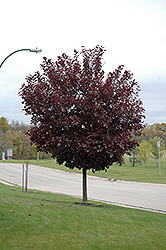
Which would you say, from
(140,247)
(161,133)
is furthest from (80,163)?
(161,133)

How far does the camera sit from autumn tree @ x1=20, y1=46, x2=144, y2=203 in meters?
10.2

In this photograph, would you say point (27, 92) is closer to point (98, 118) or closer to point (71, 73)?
point (71, 73)

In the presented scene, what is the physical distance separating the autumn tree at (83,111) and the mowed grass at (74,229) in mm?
2094

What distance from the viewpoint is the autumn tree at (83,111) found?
1025 cm

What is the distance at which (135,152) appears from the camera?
143ft

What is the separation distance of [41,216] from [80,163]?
3254mm

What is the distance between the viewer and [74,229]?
696cm

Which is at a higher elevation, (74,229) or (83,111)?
(83,111)

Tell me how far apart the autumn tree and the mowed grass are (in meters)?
2.09

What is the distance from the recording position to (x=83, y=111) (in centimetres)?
1048

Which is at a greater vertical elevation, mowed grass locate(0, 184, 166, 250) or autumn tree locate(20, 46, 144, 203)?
autumn tree locate(20, 46, 144, 203)

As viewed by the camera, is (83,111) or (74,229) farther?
(83,111)

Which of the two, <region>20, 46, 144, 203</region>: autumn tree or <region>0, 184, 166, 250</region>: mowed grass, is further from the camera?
<region>20, 46, 144, 203</region>: autumn tree

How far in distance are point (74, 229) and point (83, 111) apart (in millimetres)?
4541
